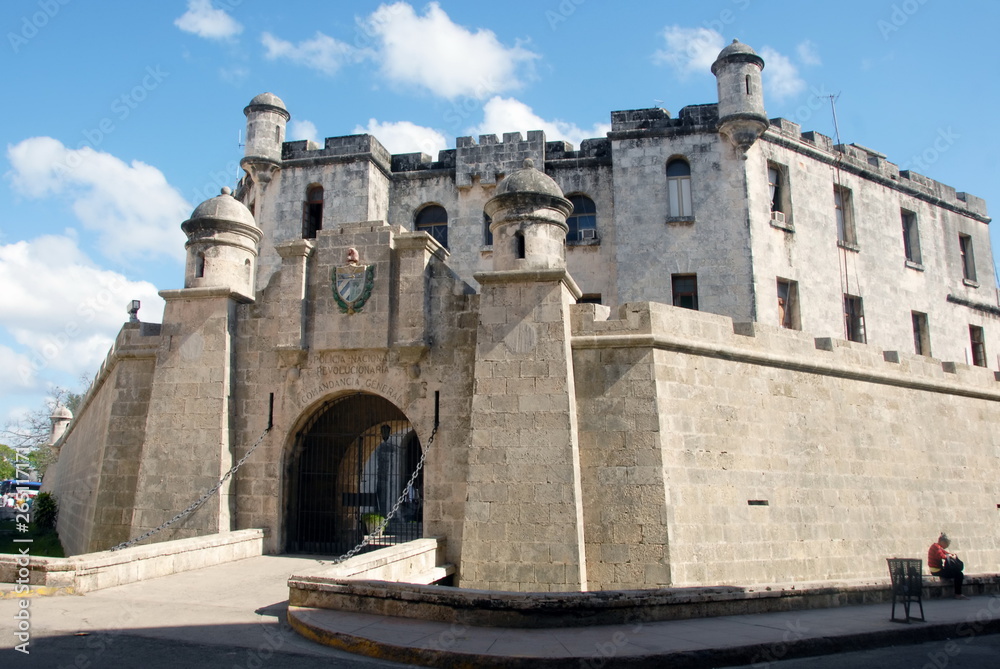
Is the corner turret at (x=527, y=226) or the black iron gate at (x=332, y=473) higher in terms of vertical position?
the corner turret at (x=527, y=226)

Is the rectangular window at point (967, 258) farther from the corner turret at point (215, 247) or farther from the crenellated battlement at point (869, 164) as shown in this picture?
the corner turret at point (215, 247)

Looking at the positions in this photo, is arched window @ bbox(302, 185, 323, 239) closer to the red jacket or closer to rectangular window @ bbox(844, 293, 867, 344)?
rectangular window @ bbox(844, 293, 867, 344)

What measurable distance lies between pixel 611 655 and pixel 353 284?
8.21 meters

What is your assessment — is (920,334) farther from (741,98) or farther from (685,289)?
(741,98)

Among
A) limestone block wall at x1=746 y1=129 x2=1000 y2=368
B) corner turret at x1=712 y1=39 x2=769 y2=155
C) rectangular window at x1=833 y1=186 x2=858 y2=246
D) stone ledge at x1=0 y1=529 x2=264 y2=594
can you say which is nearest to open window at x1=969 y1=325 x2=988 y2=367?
limestone block wall at x1=746 y1=129 x2=1000 y2=368

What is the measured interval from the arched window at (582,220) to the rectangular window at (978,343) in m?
14.1

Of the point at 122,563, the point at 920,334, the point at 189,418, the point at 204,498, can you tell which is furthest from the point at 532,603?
the point at 920,334

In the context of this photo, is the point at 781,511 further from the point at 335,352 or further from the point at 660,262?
the point at 660,262

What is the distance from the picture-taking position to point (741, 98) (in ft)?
67.3

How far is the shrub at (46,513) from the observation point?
2508 centimetres

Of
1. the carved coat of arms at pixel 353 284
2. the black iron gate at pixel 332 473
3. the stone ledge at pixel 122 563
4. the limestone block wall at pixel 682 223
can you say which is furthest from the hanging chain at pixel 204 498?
the limestone block wall at pixel 682 223

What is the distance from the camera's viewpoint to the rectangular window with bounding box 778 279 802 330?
20.8 metres

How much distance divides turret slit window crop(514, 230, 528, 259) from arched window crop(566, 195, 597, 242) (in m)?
10.0

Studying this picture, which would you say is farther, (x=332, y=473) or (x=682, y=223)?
(x=682, y=223)
